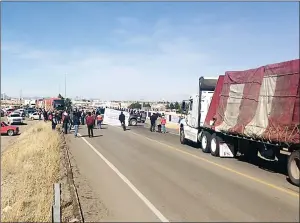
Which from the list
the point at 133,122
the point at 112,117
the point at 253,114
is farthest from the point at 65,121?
the point at 253,114

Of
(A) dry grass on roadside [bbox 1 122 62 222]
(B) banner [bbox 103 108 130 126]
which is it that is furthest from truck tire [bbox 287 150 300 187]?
(B) banner [bbox 103 108 130 126]

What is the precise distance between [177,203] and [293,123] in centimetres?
474

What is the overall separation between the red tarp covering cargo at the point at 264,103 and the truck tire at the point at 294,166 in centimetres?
42

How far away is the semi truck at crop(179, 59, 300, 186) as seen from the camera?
1164 centimetres

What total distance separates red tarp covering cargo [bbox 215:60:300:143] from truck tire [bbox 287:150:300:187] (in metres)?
0.42

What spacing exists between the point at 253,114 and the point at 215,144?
3.86m

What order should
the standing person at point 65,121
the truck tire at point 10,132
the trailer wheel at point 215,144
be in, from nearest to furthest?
the trailer wheel at point 215,144, the standing person at point 65,121, the truck tire at point 10,132

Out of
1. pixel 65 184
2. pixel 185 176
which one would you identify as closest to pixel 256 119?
pixel 185 176

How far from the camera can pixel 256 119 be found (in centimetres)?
1370

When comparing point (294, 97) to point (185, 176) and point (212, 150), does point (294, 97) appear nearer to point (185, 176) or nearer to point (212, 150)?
point (185, 176)

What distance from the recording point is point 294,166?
11.4 meters

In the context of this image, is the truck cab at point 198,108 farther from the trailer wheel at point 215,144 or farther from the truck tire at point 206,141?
the trailer wheel at point 215,144

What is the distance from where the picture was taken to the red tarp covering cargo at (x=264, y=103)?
11641 millimetres

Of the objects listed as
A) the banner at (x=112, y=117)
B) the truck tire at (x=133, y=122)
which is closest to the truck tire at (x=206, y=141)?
the truck tire at (x=133, y=122)
